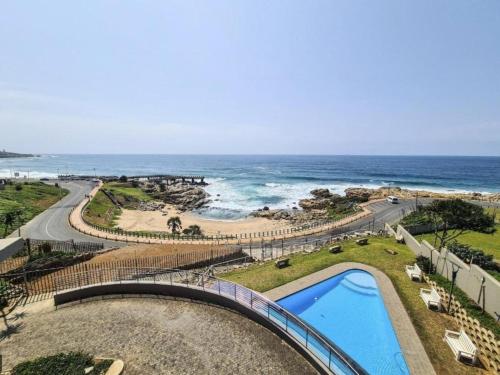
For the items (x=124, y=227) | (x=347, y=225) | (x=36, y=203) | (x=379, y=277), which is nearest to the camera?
(x=379, y=277)

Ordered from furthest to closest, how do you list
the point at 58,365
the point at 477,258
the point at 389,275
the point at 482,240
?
1. the point at 482,240
2. the point at 389,275
3. the point at 477,258
4. the point at 58,365

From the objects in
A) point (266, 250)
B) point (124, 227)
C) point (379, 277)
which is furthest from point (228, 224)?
point (379, 277)

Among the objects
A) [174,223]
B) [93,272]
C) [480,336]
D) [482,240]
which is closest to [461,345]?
[480,336]

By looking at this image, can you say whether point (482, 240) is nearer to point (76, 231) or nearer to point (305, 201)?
point (305, 201)

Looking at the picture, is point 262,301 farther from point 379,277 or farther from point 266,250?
point 266,250

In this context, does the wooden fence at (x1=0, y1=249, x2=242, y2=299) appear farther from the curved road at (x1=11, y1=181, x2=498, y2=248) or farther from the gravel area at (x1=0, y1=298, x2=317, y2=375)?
the curved road at (x1=11, y1=181, x2=498, y2=248)

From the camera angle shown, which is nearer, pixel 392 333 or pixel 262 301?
pixel 262 301
